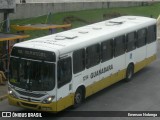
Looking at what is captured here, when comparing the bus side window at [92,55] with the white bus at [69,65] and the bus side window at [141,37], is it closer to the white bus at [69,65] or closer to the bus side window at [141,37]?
the white bus at [69,65]

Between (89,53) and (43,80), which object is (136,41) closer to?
(89,53)

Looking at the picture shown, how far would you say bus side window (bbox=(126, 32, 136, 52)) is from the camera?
20.9m

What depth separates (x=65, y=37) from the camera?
17.3 m

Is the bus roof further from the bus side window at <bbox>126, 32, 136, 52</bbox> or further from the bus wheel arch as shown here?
the bus wheel arch

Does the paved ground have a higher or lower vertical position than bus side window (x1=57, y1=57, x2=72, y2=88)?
lower

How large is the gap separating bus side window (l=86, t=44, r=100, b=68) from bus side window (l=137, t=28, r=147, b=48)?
167 inches

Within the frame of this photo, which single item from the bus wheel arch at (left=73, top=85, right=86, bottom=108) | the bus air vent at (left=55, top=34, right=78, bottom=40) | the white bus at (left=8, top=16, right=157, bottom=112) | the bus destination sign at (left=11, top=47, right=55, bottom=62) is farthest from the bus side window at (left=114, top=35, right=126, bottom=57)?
the bus destination sign at (left=11, top=47, right=55, bottom=62)

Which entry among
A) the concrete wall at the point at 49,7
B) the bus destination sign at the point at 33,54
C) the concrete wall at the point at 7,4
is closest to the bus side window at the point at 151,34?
the concrete wall at the point at 7,4

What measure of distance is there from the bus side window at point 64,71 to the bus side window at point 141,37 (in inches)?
261

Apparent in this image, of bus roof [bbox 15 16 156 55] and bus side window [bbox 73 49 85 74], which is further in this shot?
bus side window [bbox 73 49 85 74]

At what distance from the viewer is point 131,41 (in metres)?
21.2

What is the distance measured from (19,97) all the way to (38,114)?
0.94m

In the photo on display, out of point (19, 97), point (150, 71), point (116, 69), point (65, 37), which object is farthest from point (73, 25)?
point (19, 97)

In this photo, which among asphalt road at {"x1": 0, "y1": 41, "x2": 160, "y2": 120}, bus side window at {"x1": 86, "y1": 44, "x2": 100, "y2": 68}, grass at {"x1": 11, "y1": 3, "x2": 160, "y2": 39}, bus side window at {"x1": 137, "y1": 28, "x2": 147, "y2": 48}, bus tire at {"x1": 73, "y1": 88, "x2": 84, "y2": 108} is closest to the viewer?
bus tire at {"x1": 73, "y1": 88, "x2": 84, "y2": 108}
